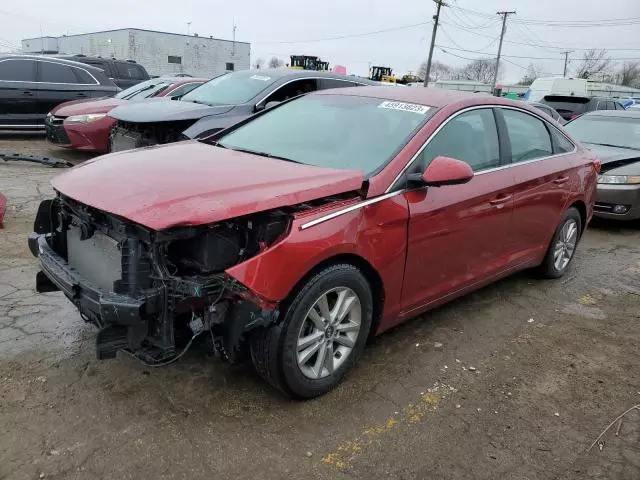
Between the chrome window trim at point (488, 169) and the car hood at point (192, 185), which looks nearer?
the car hood at point (192, 185)

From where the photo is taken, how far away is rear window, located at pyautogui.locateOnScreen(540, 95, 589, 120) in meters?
16.1

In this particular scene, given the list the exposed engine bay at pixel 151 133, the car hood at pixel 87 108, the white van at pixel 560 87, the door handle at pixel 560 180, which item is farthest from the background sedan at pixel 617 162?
the white van at pixel 560 87

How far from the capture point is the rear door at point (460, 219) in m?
3.38

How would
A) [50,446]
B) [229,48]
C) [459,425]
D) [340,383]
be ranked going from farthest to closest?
[229,48] < [340,383] < [459,425] < [50,446]

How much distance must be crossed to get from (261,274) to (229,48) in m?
59.3

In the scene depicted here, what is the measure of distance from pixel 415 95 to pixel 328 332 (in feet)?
6.21

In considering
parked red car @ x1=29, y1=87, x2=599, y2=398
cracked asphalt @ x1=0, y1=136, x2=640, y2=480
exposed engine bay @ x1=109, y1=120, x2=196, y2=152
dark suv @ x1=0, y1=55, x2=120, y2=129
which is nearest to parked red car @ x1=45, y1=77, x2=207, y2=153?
dark suv @ x1=0, y1=55, x2=120, y2=129

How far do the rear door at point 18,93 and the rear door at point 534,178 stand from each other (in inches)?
367

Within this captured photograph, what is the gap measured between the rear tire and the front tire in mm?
2544

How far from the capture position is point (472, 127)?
3.86 metres

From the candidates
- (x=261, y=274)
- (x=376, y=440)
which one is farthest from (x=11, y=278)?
(x=376, y=440)

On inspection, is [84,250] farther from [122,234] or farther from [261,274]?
[261,274]

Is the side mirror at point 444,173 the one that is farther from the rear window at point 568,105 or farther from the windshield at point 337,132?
the rear window at point 568,105

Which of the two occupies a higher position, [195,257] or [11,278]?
[195,257]
